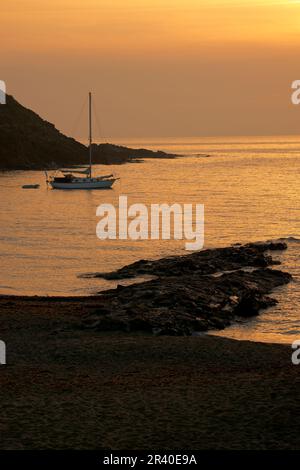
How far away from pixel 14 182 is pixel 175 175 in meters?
44.5

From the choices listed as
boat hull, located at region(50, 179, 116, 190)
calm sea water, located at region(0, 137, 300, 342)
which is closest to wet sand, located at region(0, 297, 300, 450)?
calm sea water, located at region(0, 137, 300, 342)

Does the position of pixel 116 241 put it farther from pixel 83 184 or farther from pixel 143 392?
pixel 83 184

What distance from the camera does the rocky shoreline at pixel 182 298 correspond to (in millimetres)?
29969

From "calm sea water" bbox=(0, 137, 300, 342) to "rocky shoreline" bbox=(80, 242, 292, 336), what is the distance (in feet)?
3.13

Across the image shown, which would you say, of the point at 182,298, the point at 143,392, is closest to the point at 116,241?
the point at 182,298

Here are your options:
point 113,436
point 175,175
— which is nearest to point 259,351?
point 113,436

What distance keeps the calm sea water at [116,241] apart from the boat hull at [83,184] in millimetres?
2006

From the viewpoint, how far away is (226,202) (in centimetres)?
11194

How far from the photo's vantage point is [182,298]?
1307 inches

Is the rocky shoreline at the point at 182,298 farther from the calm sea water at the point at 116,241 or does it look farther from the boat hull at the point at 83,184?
the boat hull at the point at 83,184

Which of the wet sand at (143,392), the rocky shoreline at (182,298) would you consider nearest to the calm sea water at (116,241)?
the rocky shoreline at (182,298)

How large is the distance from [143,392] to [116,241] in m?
46.1

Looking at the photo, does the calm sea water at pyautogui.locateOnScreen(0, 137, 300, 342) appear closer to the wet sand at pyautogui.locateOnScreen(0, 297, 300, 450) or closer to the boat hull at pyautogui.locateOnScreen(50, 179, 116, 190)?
the boat hull at pyautogui.locateOnScreen(50, 179, 116, 190)

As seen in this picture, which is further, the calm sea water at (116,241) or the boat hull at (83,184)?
the boat hull at (83,184)
